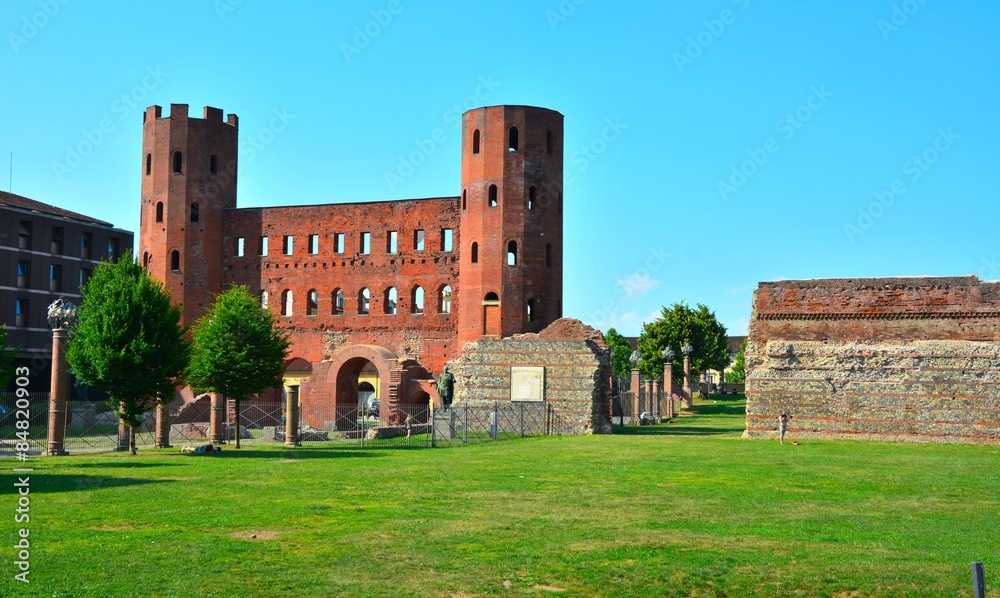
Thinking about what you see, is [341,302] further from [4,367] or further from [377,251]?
[4,367]

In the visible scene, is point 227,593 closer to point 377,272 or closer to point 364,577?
point 364,577

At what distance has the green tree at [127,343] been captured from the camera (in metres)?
25.6

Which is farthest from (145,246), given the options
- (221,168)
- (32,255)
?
(32,255)

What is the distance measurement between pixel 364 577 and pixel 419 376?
114 feet

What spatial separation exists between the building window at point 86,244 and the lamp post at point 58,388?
3757 cm

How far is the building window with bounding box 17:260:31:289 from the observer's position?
2219 inches

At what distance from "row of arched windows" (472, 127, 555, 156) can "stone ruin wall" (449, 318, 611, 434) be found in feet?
35.6

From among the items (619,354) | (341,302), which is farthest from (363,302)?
(619,354)

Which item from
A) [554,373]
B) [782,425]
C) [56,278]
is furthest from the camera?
[56,278]

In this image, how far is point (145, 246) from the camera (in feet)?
166

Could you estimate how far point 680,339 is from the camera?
2640 inches

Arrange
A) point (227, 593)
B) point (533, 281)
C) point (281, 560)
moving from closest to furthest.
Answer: point (227, 593) → point (281, 560) → point (533, 281)

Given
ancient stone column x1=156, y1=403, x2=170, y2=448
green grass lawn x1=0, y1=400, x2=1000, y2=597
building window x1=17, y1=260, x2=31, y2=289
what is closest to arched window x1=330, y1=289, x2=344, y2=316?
building window x1=17, y1=260, x2=31, y2=289

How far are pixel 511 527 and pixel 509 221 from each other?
31810mm
